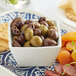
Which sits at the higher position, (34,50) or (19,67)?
(34,50)

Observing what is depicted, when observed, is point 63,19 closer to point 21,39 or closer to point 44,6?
point 44,6

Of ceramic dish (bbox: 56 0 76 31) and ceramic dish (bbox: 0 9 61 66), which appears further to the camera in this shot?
ceramic dish (bbox: 56 0 76 31)

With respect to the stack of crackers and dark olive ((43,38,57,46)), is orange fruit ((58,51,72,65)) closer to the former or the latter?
dark olive ((43,38,57,46))

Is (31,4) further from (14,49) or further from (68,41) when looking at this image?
(14,49)

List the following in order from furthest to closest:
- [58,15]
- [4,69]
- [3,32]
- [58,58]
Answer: [58,15], [3,32], [58,58], [4,69]

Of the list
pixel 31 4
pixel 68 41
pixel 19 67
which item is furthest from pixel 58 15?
pixel 19 67

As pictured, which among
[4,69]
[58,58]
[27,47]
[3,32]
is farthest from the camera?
[3,32]

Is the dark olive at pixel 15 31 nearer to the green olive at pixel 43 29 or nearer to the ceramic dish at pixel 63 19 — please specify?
the green olive at pixel 43 29

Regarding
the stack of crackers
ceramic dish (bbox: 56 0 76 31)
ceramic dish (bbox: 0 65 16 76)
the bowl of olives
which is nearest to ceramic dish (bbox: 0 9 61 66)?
the bowl of olives

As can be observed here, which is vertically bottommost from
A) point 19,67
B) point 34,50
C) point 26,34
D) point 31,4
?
point 19,67
